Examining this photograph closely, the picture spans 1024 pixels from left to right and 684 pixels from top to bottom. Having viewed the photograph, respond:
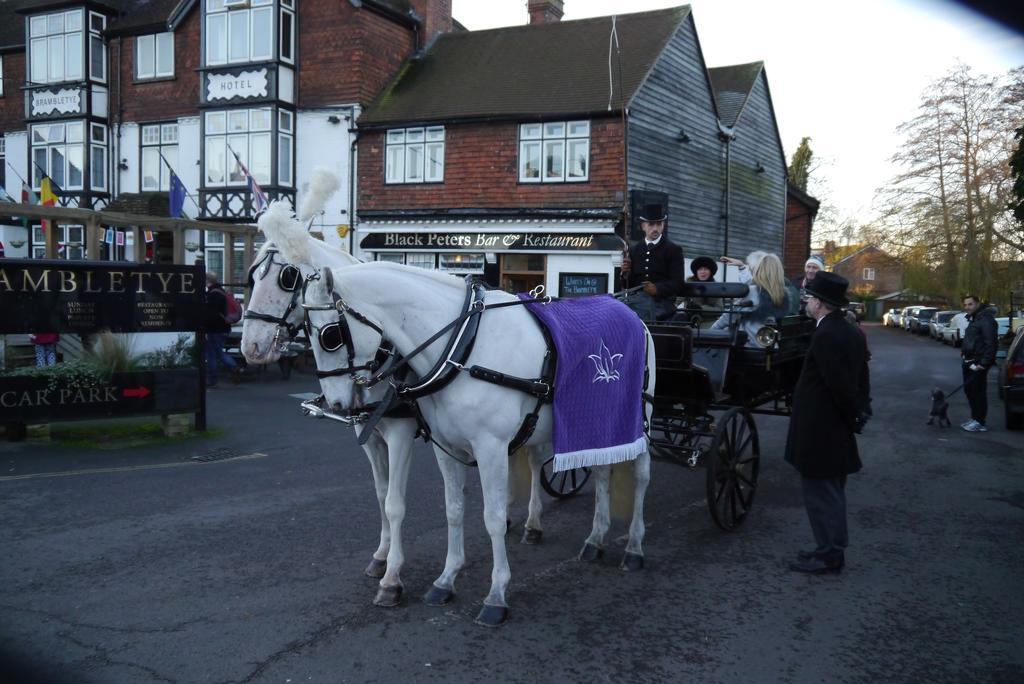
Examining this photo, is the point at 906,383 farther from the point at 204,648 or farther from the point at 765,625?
the point at 204,648

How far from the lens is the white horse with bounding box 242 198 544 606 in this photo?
14.4ft

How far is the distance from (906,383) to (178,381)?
16.3 metres

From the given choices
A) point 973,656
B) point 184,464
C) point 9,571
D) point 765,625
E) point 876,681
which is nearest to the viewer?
point 876,681

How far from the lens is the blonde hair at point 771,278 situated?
7387 millimetres

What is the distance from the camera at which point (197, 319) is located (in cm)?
1012

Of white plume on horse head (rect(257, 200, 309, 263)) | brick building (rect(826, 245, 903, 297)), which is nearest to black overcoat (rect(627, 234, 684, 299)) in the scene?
white plume on horse head (rect(257, 200, 309, 263))

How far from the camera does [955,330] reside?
1335 inches

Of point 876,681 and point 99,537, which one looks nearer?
point 876,681

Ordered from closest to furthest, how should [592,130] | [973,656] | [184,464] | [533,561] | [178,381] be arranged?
[973,656], [533,561], [184,464], [178,381], [592,130]

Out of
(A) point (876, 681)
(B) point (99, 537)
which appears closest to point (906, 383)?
(A) point (876, 681)

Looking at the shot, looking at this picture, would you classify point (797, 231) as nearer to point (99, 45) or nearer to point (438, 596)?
point (99, 45)

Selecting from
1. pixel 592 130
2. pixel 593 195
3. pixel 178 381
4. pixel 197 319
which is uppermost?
pixel 592 130

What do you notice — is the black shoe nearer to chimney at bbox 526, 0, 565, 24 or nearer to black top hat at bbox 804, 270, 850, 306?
black top hat at bbox 804, 270, 850, 306

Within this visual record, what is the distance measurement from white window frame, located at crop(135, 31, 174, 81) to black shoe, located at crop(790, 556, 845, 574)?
25.8 meters
